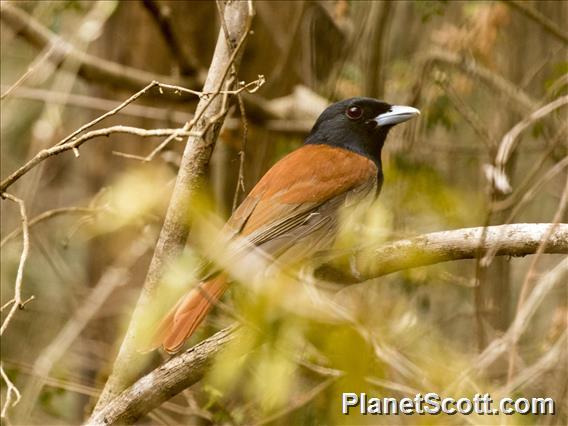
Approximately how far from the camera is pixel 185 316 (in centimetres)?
297

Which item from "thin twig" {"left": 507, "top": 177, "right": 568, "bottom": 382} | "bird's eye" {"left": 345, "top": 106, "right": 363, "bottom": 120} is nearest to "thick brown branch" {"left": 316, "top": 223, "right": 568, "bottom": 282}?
"thin twig" {"left": 507, "top": 177, "right": 568, "bottom": 382}

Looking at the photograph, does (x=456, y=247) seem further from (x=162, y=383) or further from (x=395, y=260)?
(x=162, y=383)

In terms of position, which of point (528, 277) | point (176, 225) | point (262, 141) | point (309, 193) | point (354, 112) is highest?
point (262, 141)

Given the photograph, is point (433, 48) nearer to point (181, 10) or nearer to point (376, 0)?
point (376, 0)

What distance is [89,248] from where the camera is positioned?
18.8 feet

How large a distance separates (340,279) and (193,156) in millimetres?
634

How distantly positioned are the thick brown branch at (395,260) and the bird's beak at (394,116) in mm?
1284

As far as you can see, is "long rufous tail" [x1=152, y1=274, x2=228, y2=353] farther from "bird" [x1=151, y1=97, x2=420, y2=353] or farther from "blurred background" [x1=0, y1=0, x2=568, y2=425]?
"blurred background" [x1=0, y1=0, x2=568, y2=425]

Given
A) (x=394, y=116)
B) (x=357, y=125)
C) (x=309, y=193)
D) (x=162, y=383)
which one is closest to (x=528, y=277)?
(x=162, y=383)

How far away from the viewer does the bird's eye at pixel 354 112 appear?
4.17 meters

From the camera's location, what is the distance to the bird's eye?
13.7 feet

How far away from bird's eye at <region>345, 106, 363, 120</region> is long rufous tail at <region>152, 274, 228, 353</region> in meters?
1.42

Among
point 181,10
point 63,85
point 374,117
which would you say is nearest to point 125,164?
point 63,85

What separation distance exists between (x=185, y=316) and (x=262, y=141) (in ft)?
7.76
